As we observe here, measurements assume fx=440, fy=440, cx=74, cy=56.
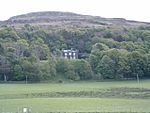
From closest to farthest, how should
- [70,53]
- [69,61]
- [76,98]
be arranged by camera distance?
[76,98] → [69,61] → [70,53]

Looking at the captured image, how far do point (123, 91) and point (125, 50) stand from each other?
27466 millimetres

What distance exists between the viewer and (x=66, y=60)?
3219 inches

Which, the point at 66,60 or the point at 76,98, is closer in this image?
the point at 76,98

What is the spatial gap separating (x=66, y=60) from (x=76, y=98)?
28.4m

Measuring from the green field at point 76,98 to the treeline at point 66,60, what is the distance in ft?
19.4

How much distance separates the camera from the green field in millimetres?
44719

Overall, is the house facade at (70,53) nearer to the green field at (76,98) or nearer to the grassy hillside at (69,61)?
the grassy hillside at (69,61)

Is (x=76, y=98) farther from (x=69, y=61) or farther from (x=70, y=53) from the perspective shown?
(x=70, y=53)

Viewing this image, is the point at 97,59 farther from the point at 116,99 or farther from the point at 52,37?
the point at 116,99

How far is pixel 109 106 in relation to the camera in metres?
46.3

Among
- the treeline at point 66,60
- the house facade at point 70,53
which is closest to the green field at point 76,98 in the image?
the treeline at point 66,60

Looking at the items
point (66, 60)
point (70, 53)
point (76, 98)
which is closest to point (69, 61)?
point (66, 60)

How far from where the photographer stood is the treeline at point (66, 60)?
77.0 metres

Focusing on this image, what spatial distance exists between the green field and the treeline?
5.92m
